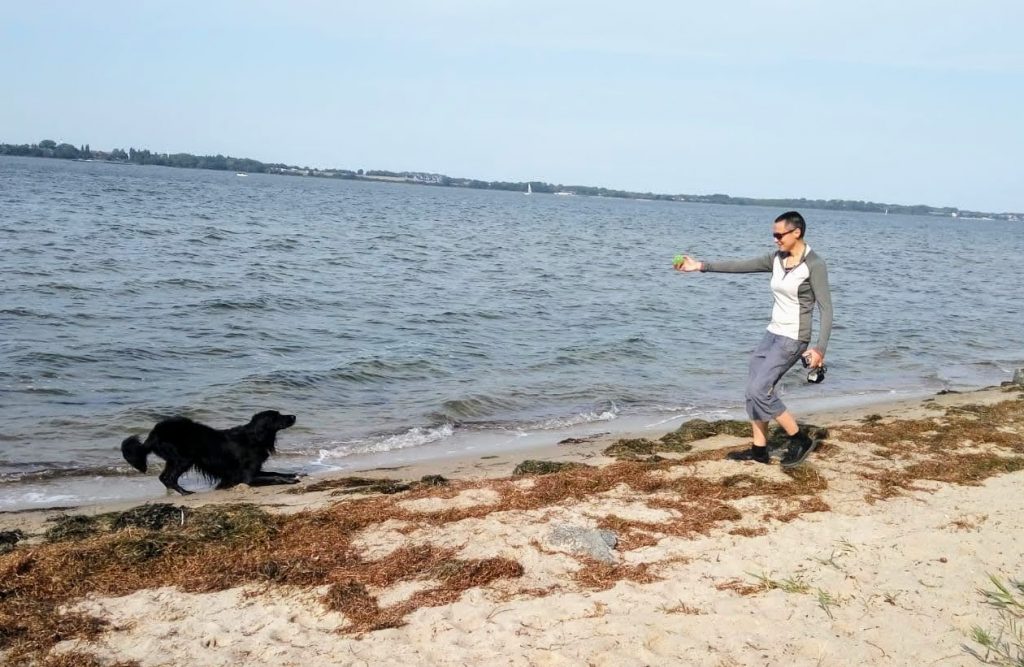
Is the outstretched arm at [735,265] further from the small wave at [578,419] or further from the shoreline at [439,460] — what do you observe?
the small wave at [578,419]

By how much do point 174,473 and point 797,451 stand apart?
5.43m

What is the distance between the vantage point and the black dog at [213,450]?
7.04 meters

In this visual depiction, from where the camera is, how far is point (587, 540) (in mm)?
4922

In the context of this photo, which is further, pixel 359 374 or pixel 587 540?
pixel 359 374

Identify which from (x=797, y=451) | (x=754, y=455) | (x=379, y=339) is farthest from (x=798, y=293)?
(x=379, y=339)

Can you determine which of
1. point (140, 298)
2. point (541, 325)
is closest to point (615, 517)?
point (541, 325)

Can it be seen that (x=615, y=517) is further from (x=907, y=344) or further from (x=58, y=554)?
(x=907, y=344)

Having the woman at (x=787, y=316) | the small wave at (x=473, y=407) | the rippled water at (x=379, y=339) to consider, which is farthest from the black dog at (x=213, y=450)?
the woman at (x=787, y=316)

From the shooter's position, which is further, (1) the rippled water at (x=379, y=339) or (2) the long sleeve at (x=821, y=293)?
(1) the rippled water at (x=379, y=339)

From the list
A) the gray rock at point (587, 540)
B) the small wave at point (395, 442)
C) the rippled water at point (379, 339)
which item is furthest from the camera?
the rippled water at point (379, 339)

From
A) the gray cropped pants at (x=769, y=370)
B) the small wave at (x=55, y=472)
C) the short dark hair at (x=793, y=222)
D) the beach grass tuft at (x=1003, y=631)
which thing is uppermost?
the short dark hair at (x=793, y=222)

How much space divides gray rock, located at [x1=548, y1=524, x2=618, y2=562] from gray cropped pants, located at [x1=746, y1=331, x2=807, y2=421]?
189 cm

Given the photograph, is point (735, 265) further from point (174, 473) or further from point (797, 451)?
point (174, 473)

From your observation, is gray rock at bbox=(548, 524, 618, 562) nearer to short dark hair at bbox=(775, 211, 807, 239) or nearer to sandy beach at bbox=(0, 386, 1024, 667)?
sandy beach at bbox=(0, 386, 1024, 667)
